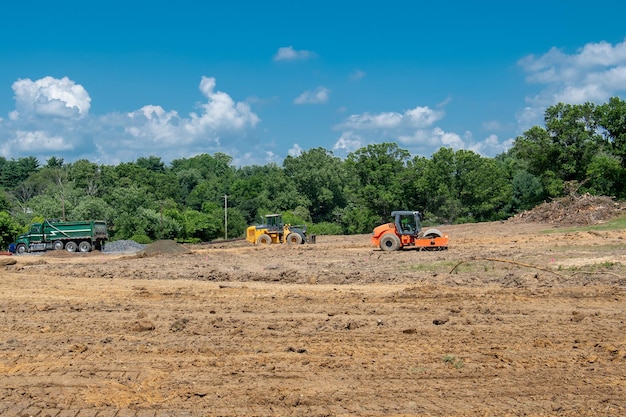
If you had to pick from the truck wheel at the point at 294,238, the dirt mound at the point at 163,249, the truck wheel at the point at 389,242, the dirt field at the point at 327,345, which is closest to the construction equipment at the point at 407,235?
Result: the truck wheel at the point at 389,242

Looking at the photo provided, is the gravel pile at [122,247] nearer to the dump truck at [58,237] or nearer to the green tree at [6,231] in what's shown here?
the dump truck at [58,237]

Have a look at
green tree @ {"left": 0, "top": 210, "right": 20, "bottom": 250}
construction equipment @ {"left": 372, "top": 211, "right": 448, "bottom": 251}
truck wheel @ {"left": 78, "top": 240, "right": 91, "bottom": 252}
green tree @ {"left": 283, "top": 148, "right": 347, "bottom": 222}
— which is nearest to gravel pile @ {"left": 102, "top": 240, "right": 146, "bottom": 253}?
truck wheel @ {"left": 78, "top": 240, "right": 91, "bottom": 252}

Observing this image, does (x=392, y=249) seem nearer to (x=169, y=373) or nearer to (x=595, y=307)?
(x=595, y=307)

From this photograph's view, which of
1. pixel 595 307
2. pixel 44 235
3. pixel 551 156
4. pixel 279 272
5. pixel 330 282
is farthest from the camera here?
pixel 551 156

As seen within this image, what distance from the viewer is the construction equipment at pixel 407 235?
25.6m

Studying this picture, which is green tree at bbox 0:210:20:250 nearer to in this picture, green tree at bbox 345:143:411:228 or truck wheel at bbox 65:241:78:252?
truck wheel at bbox 65:241:78:252

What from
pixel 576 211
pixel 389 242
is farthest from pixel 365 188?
pixel 389 242

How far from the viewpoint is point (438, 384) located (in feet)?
24.3

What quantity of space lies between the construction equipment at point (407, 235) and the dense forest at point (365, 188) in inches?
1007

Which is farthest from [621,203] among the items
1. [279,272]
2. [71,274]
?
[71,274]

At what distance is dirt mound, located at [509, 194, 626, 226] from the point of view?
3781cm

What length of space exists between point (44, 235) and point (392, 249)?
23228mm

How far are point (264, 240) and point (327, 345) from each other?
26.8 m

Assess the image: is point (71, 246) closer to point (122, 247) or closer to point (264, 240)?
point (122, 247)
